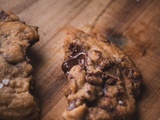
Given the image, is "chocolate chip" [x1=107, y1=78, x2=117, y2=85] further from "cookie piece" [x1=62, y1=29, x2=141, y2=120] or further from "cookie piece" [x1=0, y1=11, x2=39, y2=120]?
"cookie piece" [x1=0, y1=11, x2=39, y2=120]

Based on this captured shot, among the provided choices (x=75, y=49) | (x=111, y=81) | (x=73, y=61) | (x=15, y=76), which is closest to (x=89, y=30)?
(x=75, y=49)

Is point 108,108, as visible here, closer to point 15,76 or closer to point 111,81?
point 111,81

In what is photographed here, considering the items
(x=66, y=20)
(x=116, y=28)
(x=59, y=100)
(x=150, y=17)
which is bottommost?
(x=59, y=100)

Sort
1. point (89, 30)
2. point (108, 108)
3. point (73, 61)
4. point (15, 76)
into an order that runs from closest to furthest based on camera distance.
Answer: point (108, 108), point (15, 76), point (73, 61), point (89, 30)

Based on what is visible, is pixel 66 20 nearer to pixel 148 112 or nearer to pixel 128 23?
pixel 128 23

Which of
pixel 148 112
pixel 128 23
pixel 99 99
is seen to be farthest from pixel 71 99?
pixel 128 23

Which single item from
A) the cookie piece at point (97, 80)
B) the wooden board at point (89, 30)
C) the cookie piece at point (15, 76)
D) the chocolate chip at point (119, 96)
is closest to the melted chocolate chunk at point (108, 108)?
the cookie piece at point (97, 80)

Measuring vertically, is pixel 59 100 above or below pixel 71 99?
below
